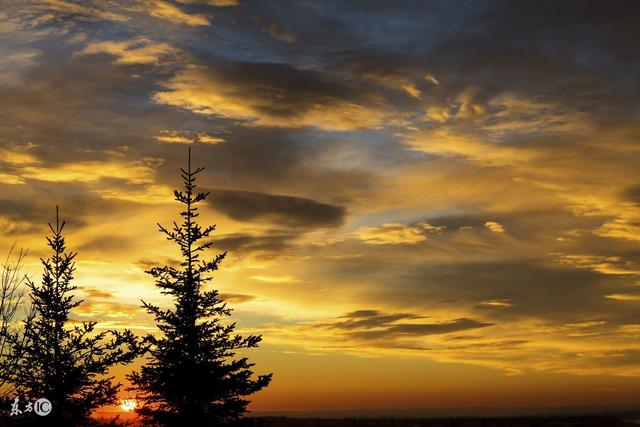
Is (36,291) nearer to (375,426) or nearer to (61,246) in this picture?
(61,246)

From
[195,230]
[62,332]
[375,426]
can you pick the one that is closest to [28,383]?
[62,332]

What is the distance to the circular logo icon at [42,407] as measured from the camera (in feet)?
98.8

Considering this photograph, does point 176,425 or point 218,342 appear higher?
point 218,342

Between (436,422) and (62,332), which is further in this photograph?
(436,422)

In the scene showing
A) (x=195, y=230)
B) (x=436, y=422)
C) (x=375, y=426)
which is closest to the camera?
(x=195, y=230)

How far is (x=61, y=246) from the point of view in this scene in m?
32.2

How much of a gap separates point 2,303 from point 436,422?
7365 centimetres

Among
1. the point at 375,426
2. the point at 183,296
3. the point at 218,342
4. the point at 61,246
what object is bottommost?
the point at 375,426

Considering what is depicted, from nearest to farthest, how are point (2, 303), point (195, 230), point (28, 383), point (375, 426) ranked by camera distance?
point (2, 303) < point (28, 383) < point (195, 230) < point (375, 426)

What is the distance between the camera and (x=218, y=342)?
30.9 metres

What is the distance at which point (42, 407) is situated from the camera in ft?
98.8

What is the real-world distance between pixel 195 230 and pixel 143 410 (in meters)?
8.51

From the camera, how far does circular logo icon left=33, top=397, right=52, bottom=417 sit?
30109 millimetres

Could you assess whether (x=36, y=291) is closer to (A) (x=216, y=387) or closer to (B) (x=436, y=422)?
(A) (x=216, y=387)
